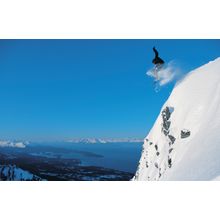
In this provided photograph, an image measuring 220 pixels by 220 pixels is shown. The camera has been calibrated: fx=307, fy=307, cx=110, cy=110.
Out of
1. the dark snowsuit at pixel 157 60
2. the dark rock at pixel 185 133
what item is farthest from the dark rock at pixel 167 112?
the dark snowsuit at pixel 157 60

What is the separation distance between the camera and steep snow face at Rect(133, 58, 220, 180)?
1420 cm

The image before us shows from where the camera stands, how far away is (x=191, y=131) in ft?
80.2

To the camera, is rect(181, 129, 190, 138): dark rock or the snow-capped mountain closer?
rect(181, 129, 190, 138): dark rock

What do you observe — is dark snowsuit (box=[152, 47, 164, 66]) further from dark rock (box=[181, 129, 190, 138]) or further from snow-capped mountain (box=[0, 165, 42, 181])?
snow-capped mountain (box=[0, 165, 42, 181])

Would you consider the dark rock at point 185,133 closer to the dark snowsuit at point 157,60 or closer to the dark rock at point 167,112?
the dark snowsuit at point 157,60

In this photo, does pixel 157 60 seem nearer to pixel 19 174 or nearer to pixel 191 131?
pixel 191 131

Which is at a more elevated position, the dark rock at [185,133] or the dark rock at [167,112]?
the dark rock at [167,112]

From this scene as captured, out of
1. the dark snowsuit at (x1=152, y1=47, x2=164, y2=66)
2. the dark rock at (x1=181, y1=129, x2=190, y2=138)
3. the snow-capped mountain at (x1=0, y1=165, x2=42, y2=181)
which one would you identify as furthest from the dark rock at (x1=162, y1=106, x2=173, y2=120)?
the snow-capped mountain at (x1=0, y1=165, x2=42, y2=181)

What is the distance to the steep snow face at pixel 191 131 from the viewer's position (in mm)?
14204

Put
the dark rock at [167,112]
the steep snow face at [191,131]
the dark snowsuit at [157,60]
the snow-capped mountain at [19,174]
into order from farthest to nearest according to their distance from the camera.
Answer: the dark rock at [167,112] → the snow-capped mountain at [19,174] → the dark snowsuit at [157,60] → the steep snow face at [191,131]

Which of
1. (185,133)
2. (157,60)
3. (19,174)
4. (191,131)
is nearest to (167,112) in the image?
(185,133)
